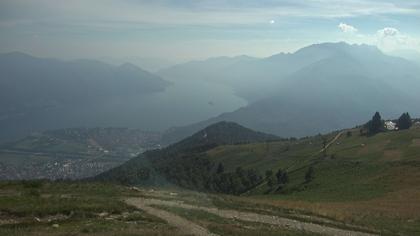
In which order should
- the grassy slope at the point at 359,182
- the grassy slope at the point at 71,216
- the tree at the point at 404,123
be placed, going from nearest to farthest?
the grassy slope at the point at 71,216, the grassy slope at the point at 359,182, the tree at the point at 404,123

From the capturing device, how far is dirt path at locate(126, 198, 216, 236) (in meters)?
26.5

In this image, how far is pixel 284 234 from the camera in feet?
88.2

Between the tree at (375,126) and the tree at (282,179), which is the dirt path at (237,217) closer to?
the tree at (282,179)

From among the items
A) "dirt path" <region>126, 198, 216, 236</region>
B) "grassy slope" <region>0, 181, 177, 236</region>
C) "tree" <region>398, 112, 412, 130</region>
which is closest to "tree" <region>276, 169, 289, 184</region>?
"tree" <region>398, 112, 412, 130</region>

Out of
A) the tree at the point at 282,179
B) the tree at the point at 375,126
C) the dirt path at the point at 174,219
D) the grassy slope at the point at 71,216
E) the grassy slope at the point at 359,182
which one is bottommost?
the tree at the point at 282,179

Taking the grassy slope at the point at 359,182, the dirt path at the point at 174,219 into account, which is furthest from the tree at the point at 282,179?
the dirt path at the point at 174,219

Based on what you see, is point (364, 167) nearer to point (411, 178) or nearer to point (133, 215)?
point (411, 178)

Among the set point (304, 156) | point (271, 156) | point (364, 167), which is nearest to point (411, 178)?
point (364, 167)

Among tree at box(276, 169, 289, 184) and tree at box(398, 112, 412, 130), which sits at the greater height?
tree at box(398, 112, 412, 130)

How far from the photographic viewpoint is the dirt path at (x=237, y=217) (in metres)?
28.8

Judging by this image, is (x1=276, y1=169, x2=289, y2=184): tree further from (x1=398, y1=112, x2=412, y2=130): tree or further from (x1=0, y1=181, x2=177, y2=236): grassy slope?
(x1=0, y1=181, x2=177, y2=236): grassy slope

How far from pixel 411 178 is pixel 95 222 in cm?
5057

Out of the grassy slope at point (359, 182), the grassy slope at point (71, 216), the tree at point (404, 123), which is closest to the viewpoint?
the grassy slope at point (71, 216)

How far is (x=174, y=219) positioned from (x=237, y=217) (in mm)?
4866
